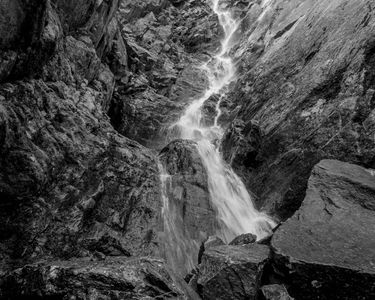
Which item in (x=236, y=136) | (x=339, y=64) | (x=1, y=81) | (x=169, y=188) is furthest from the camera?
(x=236, y=136)

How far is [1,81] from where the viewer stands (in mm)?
13031

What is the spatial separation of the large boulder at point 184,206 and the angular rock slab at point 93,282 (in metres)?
5.61

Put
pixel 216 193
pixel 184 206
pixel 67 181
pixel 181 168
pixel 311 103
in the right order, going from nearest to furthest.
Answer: pixel 67 181 → pixel 184 206 → pixel 181 168 → pixel 216 193 → pixel 311 103

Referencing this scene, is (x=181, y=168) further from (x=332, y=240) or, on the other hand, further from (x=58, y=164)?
(x=332, y=240)

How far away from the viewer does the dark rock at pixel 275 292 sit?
366 inches

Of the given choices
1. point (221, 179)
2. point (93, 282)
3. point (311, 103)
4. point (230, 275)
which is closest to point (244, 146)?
point (221, 179)

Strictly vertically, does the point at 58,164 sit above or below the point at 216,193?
above

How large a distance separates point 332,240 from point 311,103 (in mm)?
12556

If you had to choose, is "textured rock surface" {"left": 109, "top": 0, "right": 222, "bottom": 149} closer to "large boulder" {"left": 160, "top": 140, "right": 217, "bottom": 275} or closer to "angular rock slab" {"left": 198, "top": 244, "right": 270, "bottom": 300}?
"large boulder" {"left": 160, "top": 140, "right": 217, "bottom": 275}

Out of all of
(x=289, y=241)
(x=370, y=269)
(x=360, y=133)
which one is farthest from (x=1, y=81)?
(x=360, y=133)

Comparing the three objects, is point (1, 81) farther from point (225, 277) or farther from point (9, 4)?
point (225, 277)

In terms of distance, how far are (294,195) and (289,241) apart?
9260 mm

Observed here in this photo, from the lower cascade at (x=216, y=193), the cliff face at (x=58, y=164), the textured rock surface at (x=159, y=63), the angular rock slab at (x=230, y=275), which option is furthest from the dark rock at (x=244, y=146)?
the angular rock slab at (x=230, y=275)

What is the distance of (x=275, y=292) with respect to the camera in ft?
31.1
